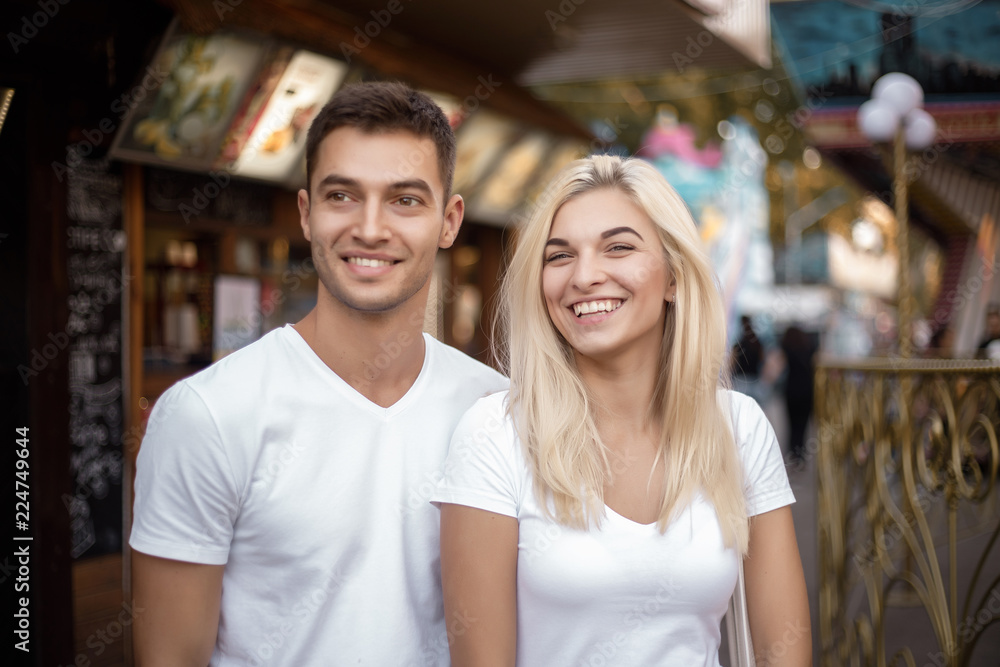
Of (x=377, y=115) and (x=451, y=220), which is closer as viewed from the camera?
(x=377, y=115)

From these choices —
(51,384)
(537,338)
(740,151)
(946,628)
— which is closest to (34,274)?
(51,384)

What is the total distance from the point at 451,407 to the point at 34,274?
7.39ft

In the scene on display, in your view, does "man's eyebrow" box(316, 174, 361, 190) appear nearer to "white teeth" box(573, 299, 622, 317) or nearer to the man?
the man

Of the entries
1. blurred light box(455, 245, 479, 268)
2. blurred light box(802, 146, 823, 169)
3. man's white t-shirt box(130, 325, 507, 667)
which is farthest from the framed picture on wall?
blurred light box(802, 146, 823, 169)

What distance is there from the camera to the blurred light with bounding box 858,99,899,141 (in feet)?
20.9

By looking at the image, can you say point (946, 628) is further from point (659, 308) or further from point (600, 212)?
point (600, 212)

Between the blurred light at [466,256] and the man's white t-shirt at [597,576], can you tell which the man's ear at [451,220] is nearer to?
the man's white t-shirt at [597,576]

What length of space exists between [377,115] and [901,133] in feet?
18.7

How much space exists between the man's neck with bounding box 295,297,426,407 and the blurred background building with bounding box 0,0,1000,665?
194cm

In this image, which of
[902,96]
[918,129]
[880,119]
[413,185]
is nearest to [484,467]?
[413,185]

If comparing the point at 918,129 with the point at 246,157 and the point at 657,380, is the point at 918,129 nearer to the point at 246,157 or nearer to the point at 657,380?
the point at 246,157

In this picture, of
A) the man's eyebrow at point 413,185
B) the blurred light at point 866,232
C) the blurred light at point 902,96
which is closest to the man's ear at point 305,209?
the man's eyebrow at point 413,185

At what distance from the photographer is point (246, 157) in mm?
5340

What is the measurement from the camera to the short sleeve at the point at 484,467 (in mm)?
1863
